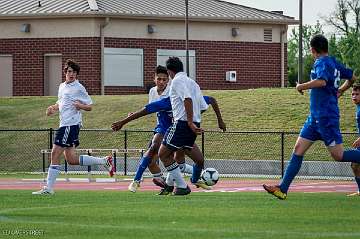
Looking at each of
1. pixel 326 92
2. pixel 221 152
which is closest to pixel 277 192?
pixel 326 92

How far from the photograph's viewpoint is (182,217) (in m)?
14.5

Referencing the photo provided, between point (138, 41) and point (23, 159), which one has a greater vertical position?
point (138, 41)

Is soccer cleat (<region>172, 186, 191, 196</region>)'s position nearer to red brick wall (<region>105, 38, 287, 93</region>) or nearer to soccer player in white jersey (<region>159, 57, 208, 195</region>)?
soccer player in white jersey (<region>159, 57, 208, 195</region>)

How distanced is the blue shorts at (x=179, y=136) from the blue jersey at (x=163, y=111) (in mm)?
438

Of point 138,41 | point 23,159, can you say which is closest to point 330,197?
point 23,159

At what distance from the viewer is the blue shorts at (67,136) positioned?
20.4 metres

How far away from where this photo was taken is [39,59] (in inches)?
2226

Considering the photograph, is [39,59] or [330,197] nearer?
[330,197]

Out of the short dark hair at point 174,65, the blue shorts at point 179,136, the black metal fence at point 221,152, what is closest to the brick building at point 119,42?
the black metal fence at point 221,152

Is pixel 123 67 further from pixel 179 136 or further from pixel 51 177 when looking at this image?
pixel 179 136

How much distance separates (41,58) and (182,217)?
42.6m

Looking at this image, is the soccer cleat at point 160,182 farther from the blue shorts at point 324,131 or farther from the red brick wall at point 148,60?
the red brick wall at point 148,60

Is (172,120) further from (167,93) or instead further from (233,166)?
(233,166)

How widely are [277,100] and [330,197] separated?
25.9m
